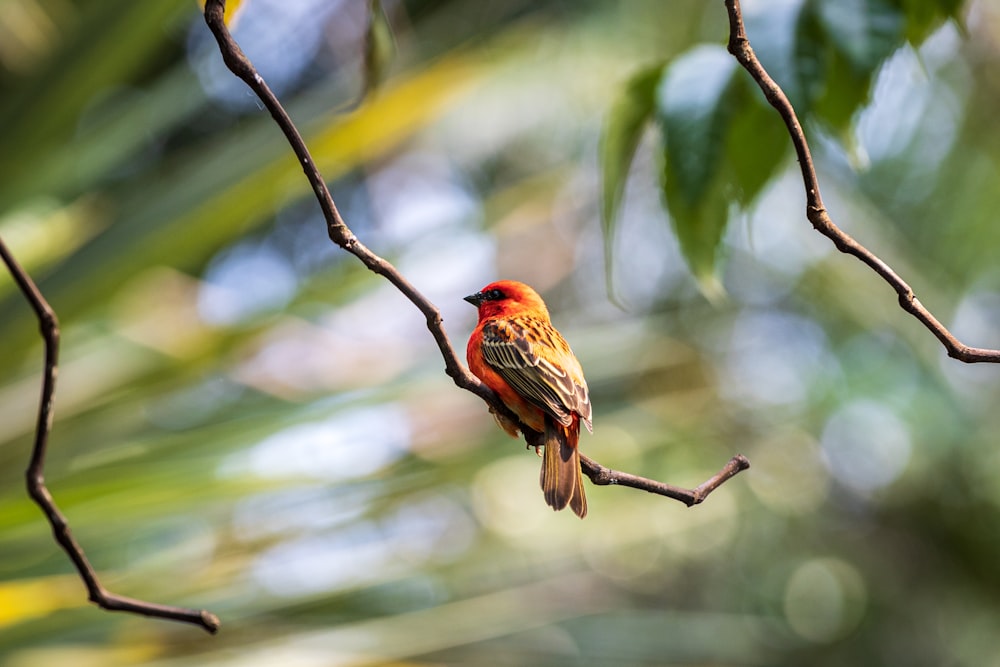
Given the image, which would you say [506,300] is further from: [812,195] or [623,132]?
[812,195]

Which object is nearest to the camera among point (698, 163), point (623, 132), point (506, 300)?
point (698, 163)

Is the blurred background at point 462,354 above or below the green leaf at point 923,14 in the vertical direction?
below

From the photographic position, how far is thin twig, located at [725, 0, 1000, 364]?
96 cm

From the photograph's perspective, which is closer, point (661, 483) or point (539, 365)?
point (661, 483)

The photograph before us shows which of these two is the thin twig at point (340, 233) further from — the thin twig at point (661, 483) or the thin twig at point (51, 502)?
the thin twig at point (51, 502)

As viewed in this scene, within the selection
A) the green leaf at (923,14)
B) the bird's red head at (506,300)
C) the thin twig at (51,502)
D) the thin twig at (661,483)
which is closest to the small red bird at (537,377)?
the bird's red head at (506,300)

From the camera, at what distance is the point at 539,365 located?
1.61 meters

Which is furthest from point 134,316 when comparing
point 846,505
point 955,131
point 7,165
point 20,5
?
point 846,505

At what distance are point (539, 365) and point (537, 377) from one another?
4 cm

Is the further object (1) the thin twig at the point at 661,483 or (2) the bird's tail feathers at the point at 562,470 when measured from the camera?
(2) the bird's tail feathers at the point at 562,470

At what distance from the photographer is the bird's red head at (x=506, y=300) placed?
73.4 inches

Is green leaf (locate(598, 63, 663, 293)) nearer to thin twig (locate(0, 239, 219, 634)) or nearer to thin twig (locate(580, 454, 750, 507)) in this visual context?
thin twig (locate(580, 454, 750, 507))

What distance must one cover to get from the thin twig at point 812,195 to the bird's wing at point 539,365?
52 centimetres

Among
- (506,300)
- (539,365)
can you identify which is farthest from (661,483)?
(506,300)
